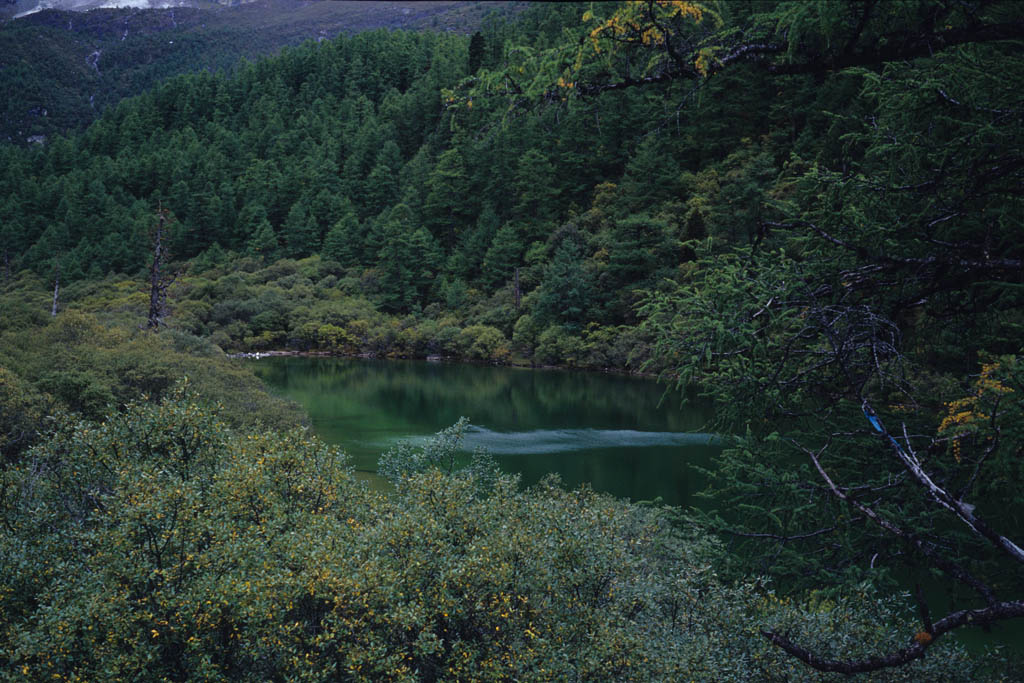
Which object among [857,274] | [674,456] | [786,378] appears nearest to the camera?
[857,274]

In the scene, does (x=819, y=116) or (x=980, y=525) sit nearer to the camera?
(x=980, y=525)

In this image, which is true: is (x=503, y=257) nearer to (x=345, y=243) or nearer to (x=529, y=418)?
(x=345, y=243)

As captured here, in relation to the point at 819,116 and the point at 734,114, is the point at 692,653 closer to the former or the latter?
the point at 819,116

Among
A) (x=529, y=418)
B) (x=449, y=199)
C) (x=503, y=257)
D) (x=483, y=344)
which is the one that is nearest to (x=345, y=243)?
(x=449, y=199)

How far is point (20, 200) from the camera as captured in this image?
2955 inches

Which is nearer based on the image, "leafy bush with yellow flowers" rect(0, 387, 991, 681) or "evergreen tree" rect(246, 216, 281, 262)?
"leafy bush with yellow flowers" rect(0, 387, 991, 681)

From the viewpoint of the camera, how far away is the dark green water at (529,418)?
1883 cm

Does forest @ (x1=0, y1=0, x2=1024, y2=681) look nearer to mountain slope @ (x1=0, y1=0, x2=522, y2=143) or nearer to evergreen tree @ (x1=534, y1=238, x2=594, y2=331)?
evergreen tree @ (x1=534, y1=238, x2=594, y2=331)

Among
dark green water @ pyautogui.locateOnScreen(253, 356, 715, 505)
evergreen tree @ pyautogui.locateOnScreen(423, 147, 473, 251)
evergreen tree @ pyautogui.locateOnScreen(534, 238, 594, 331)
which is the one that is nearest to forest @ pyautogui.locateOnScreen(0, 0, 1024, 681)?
dark green water @ pyautogui.locateOnScreen(253, 356, 715, 505)

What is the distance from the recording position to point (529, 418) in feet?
87.2

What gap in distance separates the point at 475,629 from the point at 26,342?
14089 mm

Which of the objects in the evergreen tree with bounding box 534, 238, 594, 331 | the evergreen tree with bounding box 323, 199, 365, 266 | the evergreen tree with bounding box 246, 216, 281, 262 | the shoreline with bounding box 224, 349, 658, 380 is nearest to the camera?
the shoreline with bounding box 224, 349, 658, 380

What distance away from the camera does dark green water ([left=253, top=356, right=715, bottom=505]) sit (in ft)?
61.8

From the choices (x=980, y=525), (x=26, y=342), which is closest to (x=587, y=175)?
(x=26, y=342)
